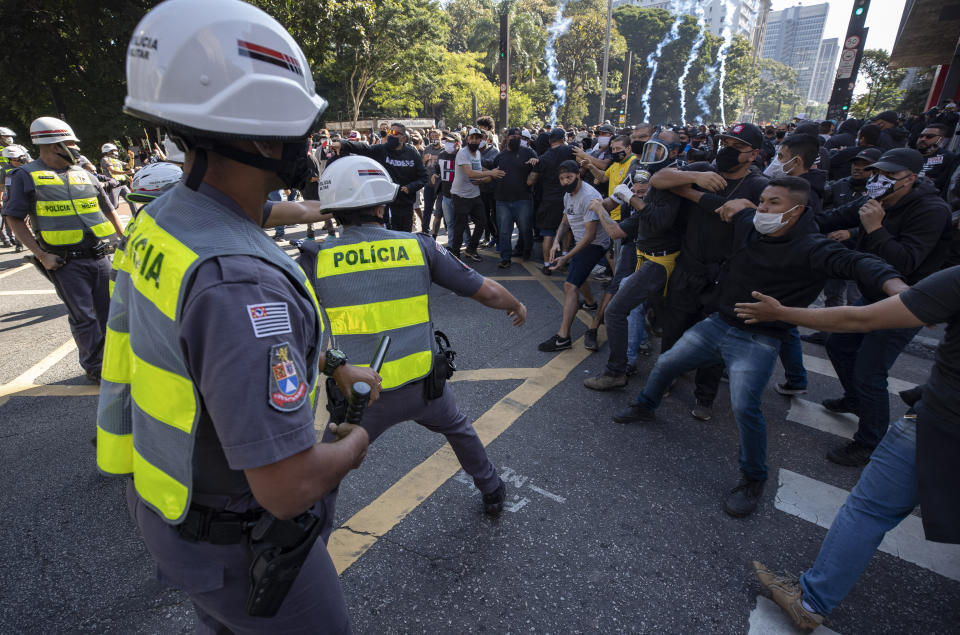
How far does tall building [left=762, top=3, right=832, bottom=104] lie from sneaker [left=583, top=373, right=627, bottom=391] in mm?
214356

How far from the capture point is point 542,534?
2.71 m

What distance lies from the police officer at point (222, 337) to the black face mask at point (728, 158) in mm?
3490

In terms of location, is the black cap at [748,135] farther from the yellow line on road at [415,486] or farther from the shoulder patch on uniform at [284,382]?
the shoulder patch on uniform at [284,382]

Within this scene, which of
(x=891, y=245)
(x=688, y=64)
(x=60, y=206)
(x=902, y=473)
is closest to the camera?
(x=902, y=473)

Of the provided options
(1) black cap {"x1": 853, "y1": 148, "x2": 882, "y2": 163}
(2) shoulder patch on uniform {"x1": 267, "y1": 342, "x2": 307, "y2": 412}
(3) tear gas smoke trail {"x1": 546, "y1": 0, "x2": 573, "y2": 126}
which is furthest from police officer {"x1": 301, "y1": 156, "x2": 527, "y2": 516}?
(3) tear gas smoke trail {"x1": 546, "y1": 0, "x2": 573, "y2": 126}

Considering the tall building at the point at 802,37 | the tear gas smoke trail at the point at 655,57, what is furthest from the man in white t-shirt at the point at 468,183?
the tall building at the point at 802,37

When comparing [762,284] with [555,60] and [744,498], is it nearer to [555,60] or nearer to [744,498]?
[744,498]

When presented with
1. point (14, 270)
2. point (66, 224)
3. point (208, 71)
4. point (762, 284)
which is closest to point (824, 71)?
point (762, 284)

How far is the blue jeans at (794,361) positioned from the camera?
4.14 meters

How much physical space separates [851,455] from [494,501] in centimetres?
255

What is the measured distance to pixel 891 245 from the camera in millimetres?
3354

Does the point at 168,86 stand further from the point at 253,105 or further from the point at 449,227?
the point at 449,227

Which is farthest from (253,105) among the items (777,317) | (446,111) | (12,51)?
(446,111)

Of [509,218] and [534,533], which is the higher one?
[509,218]
